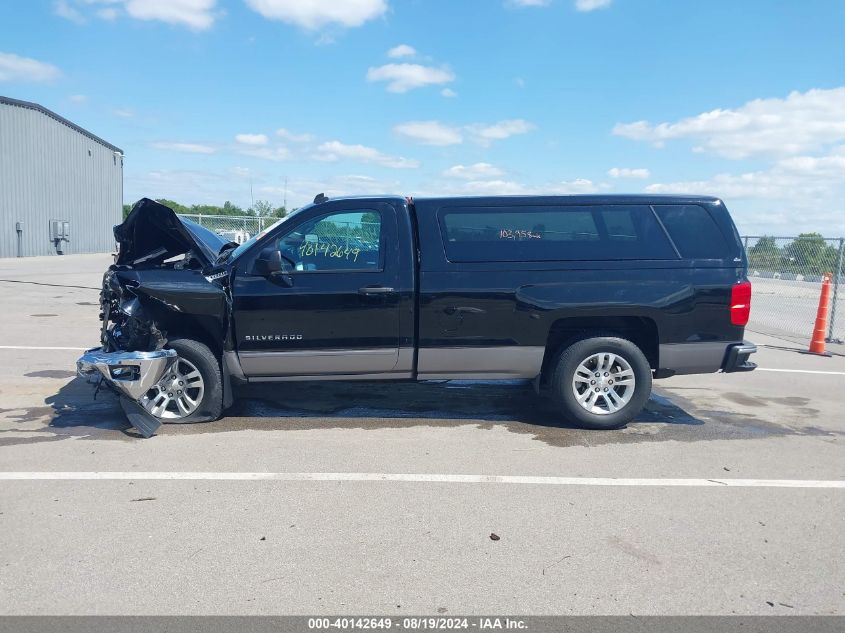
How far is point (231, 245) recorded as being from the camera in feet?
23.0

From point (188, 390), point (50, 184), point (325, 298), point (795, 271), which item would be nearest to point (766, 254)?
point (795, 271)

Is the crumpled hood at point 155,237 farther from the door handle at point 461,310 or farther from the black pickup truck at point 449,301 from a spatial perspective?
the door handle at point 461,310

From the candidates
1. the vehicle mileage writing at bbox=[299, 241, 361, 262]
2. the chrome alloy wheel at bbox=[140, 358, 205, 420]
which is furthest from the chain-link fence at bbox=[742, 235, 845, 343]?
the chrome alloy wheel at bbox=[140, 358, 205, 420]

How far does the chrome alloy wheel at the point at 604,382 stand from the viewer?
19.7 ft

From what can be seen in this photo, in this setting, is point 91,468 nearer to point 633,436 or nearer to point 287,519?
point 287,519

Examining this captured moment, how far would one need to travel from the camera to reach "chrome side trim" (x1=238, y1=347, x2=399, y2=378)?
5.82 metres

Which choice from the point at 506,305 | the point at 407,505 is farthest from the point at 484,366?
the point at 407,505

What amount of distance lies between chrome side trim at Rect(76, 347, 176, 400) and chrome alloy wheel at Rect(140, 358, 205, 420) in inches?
8.7

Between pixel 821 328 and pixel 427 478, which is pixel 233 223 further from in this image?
pixel 427 478

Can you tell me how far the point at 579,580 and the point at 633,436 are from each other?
273 cm

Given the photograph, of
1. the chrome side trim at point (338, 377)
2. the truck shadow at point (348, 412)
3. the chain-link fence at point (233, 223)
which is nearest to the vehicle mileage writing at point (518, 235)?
the chrome side trim at point (338, 377)

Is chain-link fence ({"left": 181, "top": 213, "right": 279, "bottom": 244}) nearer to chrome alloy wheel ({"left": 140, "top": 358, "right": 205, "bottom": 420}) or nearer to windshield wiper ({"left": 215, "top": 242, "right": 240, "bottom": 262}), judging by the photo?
windshield wiper ({"left": 215, "top": 242, "right": 240, "bottom": 262})

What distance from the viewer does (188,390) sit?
231 inches

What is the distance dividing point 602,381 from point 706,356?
3.07 feet
